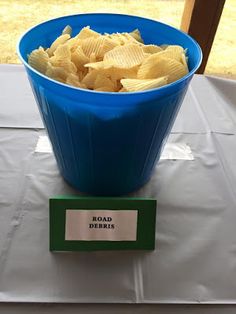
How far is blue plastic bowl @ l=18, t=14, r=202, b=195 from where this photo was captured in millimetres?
436

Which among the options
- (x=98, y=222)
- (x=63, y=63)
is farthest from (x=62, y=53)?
(x=98, y=222)

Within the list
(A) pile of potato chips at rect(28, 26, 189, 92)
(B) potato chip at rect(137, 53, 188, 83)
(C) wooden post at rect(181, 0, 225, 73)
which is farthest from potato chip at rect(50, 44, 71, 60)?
(C) wooden post at rect(181, 0, 225, 73)

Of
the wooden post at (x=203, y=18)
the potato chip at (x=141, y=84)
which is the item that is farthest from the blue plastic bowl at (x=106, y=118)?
the wooden post at (x=203, y=18)

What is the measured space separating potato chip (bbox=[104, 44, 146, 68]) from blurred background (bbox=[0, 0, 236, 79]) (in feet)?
4.00

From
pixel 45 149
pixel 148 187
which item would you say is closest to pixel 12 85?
pixel 45 149

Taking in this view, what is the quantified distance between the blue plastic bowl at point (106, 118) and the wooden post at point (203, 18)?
616 millimetres

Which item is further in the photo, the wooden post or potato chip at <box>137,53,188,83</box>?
the wooden post

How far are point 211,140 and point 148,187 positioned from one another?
0.21 metres

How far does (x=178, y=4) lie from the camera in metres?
1.92

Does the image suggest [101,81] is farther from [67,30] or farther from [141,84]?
[67,30]

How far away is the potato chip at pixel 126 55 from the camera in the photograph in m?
0.48

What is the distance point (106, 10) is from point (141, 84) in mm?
1399

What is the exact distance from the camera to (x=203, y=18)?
117cm

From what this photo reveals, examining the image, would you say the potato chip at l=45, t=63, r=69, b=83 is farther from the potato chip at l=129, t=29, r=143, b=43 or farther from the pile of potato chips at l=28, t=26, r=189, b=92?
the potato chip at l=129, t=29, r=143, b=43
